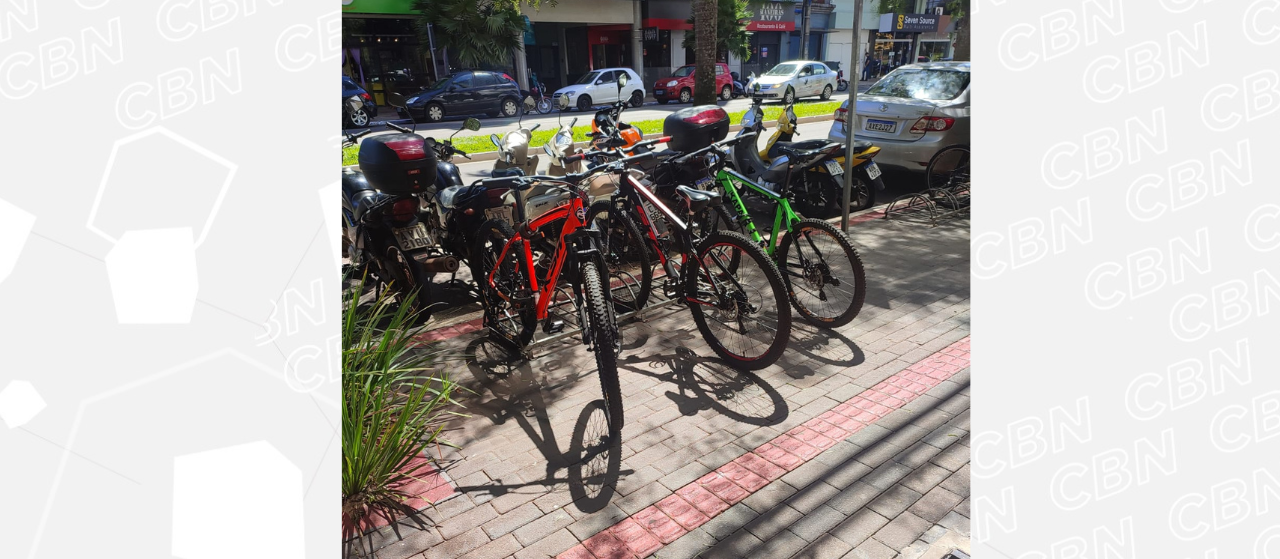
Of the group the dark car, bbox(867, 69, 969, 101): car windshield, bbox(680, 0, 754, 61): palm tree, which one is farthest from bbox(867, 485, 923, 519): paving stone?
bbox(680, 0, 754, 61): palm tree

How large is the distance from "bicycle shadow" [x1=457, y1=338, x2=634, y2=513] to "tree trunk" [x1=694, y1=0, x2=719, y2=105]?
1223 cm

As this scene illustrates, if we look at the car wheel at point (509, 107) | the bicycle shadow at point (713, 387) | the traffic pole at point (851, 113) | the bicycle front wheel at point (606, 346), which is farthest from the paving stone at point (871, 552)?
the car wheel at point (509, 107)

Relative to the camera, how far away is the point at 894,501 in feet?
9.87

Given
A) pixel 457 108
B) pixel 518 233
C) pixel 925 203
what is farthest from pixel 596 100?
pixel 518 233

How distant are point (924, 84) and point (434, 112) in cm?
1476

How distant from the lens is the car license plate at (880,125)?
852 centimetres

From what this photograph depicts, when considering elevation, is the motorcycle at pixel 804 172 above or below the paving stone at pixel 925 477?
above

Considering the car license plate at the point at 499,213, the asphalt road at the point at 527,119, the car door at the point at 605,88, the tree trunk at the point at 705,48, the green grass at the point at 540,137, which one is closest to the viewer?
the car license plate at the point at 499,213

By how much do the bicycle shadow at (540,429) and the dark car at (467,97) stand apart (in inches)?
650

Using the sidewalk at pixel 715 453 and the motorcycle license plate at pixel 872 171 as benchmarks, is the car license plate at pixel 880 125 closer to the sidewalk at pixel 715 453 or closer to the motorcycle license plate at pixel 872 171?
the motorcycle license plate at pixel 872 171

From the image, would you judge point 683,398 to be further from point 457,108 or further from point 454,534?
point 457,108

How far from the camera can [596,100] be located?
23.8m

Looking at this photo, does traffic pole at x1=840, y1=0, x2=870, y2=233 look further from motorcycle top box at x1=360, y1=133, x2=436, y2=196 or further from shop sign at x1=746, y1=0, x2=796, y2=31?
shop sign at x1=746, y1=0, x2=796, y2=31
